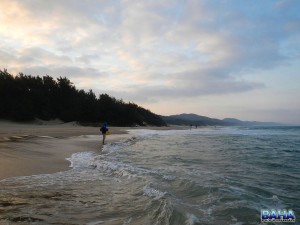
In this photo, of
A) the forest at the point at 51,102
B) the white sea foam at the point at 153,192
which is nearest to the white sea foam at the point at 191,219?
the white sea foam at the point at 153,192

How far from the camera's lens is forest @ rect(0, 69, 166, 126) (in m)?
38.6

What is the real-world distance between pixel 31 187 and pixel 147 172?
12.3 ft

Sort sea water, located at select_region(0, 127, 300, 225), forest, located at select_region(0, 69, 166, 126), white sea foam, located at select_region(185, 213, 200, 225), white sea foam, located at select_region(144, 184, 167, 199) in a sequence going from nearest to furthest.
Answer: white sea foam, located at select_region(185, 213, 200, 225) → sea water, located at select_region(0, 127, 300, 225) → white sea foam, located at select_region(144, 184, 167, 199) → forest, located at select_region(0, 69, 166, 126)

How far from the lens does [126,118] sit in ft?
200

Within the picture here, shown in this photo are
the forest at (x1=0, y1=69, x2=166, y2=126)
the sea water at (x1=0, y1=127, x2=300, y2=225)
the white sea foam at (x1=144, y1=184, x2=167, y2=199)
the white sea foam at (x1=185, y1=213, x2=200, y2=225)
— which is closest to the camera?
the white sea foam at (x1=185, y1=213, x2=200, y2=225)

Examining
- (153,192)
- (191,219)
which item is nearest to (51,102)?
(153,192)

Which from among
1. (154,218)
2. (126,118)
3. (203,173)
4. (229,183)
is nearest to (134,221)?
(154,218)

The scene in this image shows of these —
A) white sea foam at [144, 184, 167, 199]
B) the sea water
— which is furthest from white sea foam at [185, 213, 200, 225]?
white sea foam at [144, 184, 167, 199]

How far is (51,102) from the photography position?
4684cm

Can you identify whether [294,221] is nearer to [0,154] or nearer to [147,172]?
[147,172]

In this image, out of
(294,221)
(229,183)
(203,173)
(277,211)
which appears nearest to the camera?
(294,221)

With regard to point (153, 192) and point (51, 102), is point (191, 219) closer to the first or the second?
point (153, 192)

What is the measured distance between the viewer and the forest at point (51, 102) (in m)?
38.6

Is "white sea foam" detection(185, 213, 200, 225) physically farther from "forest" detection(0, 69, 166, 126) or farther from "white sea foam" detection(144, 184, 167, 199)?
"forest" detection(0, 69, 166, 126)
